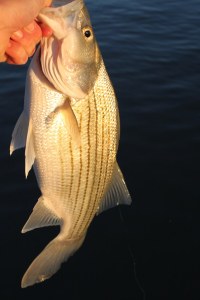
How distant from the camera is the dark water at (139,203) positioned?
4.47 meters

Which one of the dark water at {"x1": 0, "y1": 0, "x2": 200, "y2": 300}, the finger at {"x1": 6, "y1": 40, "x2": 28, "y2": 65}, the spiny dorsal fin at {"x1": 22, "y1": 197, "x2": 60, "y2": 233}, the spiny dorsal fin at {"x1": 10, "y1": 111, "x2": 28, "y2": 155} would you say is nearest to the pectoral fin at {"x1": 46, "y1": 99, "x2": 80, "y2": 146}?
the spiny dorsal fin at {"x1": 10, "y1": 111, "x2": 28, "y2": 155}

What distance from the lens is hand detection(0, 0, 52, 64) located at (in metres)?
2.27

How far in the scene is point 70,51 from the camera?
2.64 m

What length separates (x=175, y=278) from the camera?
4.49m

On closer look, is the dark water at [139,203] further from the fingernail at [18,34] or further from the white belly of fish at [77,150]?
the fingernail at [18,34]

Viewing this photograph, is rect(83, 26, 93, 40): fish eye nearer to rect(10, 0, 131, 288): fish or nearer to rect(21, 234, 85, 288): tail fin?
rect(10, 0, 131, 288): fish

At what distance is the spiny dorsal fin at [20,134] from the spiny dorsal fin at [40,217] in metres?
0.54

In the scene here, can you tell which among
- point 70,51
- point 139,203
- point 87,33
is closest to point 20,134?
point 70,51

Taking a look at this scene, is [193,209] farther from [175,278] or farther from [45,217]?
[45,217]

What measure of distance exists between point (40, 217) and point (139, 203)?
2546mm

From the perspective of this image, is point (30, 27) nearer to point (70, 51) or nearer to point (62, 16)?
point (62, 16)

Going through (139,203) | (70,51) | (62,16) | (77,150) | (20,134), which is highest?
(62,16)

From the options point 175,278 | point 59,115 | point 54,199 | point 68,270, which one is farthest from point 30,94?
point 175,278

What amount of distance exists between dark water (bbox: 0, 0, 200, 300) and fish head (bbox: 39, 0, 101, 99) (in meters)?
2.66
